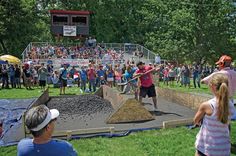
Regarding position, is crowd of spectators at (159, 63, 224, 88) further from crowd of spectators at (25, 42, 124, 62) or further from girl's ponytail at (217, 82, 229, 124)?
girl's ponytail at (217, 82, 229, 124)

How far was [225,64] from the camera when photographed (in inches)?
242

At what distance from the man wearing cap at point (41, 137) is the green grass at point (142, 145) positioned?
12.5 feet

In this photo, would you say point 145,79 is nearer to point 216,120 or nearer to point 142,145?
point 142,145

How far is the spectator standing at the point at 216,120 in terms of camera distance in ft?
12.2

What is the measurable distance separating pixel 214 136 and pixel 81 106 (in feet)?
29.1

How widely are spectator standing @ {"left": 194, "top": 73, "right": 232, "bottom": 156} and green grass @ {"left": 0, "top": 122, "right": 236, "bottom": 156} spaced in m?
2.53

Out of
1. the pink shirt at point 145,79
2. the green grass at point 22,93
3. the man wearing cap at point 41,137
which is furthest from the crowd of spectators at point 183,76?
the man wearing cap at point 41,137

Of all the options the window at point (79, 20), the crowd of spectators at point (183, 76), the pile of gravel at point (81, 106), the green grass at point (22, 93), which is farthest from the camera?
the window at point (79, 20)

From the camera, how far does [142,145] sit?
7.18m

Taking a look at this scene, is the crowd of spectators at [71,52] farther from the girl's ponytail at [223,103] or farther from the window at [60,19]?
the girl's ponytail at [223,103]

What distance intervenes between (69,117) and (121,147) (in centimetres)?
395

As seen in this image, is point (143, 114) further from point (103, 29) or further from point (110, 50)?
point (103, 29)

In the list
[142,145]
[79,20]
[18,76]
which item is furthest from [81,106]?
[79,20]

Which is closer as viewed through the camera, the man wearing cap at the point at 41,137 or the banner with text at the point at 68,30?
the man wearing cap at the point at 41,137
